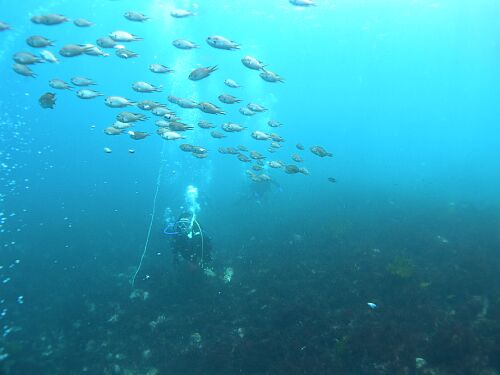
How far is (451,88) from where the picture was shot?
407 ft

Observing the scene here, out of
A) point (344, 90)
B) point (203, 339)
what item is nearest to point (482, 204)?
point (203, 339)

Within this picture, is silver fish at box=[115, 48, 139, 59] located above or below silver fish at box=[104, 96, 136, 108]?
above

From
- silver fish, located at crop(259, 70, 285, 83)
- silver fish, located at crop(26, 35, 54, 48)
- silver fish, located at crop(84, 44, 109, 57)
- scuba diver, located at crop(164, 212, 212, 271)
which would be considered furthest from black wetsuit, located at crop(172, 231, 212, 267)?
silver fish, located at crop(26, 35, 54, 48)

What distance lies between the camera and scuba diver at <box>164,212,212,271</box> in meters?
10.7

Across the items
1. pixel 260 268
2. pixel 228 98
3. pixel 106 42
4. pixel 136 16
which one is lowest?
pixel 260 268

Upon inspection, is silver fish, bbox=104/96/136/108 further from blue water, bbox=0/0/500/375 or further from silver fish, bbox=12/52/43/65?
blue water, bbox=0/0/500/375

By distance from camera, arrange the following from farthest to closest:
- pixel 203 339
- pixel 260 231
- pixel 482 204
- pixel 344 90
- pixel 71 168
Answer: pixel 344 90
pixel 71 168
pixel 482 204
pixel 260 231
pixel 203 339

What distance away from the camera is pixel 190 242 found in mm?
10914

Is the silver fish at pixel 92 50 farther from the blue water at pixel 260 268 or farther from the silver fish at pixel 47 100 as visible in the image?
the blue water at pixel 260 268

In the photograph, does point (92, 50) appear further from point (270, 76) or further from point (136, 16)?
point (270, 76)

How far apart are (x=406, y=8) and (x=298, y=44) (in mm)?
25051

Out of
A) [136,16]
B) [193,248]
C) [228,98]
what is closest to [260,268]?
[193,248]

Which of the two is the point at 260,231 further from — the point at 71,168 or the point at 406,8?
the point at 406,8

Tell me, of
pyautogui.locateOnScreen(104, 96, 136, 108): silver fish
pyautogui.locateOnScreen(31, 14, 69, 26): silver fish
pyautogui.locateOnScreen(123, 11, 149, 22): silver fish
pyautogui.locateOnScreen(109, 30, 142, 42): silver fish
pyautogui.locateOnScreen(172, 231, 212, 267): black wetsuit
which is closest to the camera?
pyautogui.locateOnScreen(31, 14, 69, 26): silver fish
